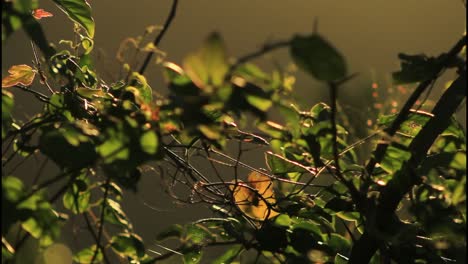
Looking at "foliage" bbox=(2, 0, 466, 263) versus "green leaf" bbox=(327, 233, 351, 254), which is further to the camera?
"green leaf" bbox=(327, 233, 351, 254)

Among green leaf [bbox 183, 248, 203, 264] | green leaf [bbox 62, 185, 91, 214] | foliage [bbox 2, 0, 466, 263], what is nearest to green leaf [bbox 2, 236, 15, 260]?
foliage [bbox 2, 0, 466, 263]

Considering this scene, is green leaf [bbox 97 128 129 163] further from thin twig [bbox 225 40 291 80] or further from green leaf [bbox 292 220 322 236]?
green leaf [bbox 292 220 322 236]

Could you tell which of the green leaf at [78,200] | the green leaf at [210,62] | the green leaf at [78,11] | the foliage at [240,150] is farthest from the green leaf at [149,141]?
the green leaf at [78,11]

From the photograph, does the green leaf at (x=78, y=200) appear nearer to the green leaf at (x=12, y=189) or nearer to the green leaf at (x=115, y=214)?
the green leaf at (x=115, y=214)

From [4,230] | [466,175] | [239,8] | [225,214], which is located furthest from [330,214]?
[239,8]

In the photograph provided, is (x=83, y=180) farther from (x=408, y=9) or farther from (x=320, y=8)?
(x=408, y=9)

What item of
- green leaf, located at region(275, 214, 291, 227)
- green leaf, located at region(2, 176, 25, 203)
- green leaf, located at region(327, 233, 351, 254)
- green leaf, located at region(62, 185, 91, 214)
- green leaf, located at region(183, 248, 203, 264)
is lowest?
green leaf, located at region(183, 248, 203, 264)
